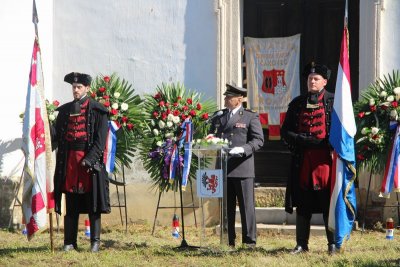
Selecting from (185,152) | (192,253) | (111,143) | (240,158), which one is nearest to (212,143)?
(240,158)

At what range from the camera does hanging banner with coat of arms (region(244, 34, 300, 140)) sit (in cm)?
1401

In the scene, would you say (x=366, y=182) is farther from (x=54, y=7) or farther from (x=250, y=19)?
(x=54, y=7)

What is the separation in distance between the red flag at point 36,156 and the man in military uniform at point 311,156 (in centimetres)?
264

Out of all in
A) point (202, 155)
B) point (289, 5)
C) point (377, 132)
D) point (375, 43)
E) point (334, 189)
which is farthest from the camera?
point (289, 5)

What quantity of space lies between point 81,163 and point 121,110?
2477 millimetres

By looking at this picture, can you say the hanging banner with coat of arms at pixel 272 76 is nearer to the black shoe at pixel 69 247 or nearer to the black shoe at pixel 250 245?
the black shoe at pixel 250 245

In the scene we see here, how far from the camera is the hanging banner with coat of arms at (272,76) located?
14008 mm

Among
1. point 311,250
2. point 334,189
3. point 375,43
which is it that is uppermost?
point 375,43

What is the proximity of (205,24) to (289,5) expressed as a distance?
1.31 metres

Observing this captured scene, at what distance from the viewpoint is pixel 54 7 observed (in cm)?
1425

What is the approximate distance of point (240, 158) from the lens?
35.5 feet

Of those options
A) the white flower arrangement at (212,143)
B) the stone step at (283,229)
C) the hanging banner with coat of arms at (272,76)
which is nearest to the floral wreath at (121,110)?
the stone step at (283,229)

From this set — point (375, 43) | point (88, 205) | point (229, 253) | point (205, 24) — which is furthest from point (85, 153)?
point (375, 43)

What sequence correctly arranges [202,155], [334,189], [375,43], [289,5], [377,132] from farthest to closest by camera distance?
1. [289,5]
2. [375,43]
3. [377,132]
4. [202,155]
5. [334,189]
